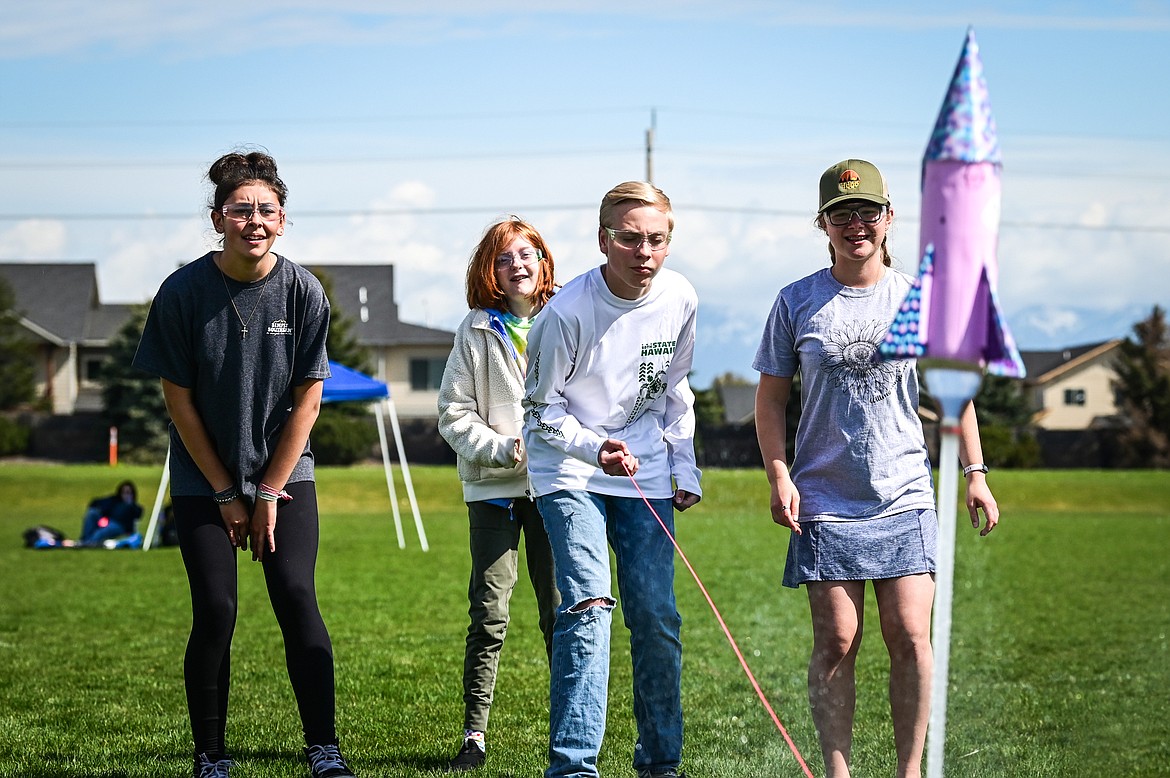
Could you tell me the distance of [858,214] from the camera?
411cm

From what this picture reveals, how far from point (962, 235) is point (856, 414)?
59.7 inches

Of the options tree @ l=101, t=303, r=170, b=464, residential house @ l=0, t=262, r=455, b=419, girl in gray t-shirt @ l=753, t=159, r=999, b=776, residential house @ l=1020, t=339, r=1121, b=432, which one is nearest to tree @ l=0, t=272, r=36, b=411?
residential house @ l=0, t=262, r=455, b=419

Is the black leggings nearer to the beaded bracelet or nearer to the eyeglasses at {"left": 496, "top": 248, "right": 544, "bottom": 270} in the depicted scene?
the beaded bracelet

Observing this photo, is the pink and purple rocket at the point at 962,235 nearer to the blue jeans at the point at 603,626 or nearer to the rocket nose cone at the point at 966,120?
the rocket nose cone at the point at 966,120

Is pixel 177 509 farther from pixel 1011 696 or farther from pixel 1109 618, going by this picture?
pixel 1109 618

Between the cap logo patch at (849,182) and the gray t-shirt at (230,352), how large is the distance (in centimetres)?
181

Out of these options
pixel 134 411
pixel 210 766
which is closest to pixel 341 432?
pixel 134 411

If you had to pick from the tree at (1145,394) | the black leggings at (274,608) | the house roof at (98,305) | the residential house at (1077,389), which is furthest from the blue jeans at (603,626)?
the residential house at (1077,389)

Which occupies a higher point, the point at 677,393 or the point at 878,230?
the point at 878,230

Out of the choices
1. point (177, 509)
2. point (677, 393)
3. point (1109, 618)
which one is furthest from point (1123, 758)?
point (1109, 618)

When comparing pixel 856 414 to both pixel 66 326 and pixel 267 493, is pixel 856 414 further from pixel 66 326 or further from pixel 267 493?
pixel 66 326

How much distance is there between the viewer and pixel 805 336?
4.18m

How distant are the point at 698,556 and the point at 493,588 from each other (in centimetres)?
1291

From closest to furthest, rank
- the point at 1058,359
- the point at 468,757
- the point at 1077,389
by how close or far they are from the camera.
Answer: the point at 468,757
the point at 1077,389
the point at 1058,359
